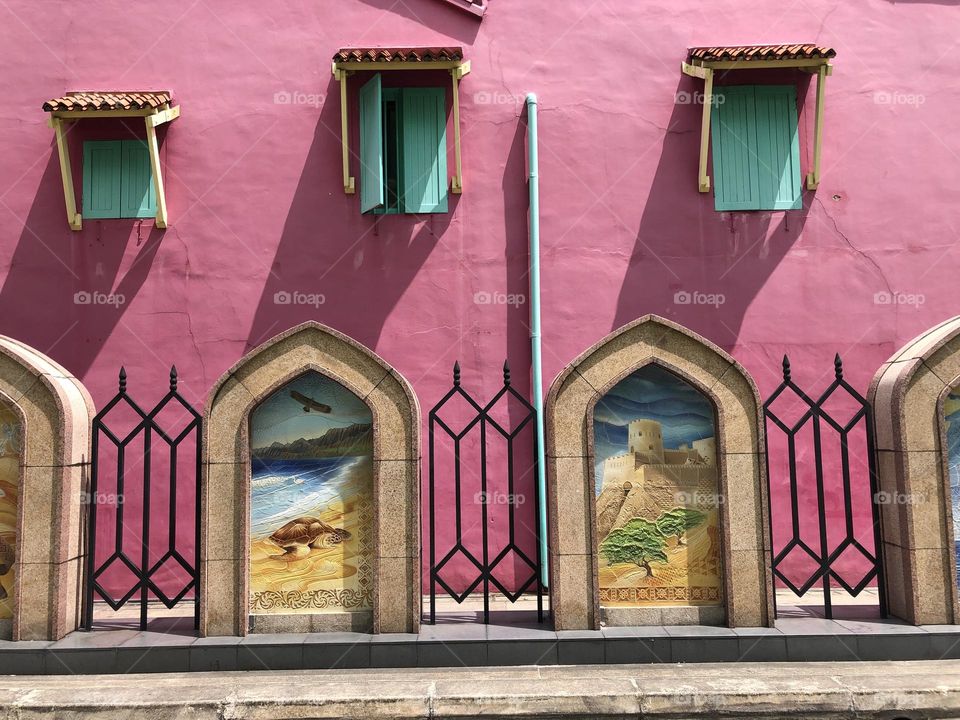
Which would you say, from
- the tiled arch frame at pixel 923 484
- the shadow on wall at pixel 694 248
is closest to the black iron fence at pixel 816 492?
the shadow on wall at pixel 694 248

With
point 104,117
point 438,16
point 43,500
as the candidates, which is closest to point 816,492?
point 438,16

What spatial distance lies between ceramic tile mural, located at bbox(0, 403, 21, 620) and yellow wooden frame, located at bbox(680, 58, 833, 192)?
7911mm

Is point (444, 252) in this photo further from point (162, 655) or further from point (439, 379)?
point (162, 655)

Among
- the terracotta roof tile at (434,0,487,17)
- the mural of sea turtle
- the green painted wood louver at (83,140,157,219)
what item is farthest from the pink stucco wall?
the mural of sea turtle

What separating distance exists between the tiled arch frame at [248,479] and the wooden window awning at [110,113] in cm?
389

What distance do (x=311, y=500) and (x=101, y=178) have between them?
5521 millimetres

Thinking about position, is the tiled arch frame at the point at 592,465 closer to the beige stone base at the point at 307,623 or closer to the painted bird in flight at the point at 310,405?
the beige stone base at the point at 307,623

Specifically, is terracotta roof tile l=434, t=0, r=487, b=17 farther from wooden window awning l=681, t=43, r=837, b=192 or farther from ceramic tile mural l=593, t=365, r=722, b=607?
ceramic tile mural l=593, t=365, r=722, b=607

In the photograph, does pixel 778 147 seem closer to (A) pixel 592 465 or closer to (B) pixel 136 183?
(A) pixel 592 465

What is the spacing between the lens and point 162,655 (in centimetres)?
639

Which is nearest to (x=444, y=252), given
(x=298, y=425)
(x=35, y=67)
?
(x=298, y=425)

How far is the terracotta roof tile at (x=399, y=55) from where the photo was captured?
9.24 metres

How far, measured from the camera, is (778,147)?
991 cm

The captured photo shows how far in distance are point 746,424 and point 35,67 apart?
9.39 metres
